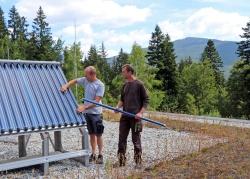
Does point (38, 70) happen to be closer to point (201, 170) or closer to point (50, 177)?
point (50, 177)

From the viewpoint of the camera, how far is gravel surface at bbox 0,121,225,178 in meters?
8.98

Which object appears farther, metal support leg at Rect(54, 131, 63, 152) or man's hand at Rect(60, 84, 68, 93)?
metal support leg at Rect(54, 131, 63, 152)

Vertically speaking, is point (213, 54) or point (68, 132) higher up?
point (213, 54)

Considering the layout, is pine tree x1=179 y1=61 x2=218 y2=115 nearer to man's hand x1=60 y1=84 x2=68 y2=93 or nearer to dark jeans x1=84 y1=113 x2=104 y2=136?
dark jeans x1=84 y1=113 x2=104 y2=136

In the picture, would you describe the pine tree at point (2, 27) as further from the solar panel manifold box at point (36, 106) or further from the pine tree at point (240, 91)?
the solar panel manifold box at point (36, 106)

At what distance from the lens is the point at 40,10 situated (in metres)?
75.7

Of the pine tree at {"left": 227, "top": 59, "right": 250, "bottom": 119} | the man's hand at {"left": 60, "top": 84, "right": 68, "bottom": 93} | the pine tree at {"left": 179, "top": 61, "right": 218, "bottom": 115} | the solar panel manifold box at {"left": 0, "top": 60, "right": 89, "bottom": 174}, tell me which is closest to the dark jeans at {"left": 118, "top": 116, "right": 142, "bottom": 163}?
the solar panel manifold box at {"left": 0, "top": 60, "right": 89, "bottom": 174}

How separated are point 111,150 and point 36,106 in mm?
3041

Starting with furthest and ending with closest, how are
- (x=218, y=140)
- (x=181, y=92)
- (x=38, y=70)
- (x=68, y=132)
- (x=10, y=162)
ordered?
(x=181, y=92) → (x=68, y=132) → (x=218, y=140) → (x=38, y=70) → (x=10, y=162)

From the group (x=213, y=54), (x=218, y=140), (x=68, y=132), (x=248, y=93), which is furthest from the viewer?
(x=213, y=54)

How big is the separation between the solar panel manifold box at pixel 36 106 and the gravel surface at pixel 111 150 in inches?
11.5

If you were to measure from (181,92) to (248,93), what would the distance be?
23.2 m

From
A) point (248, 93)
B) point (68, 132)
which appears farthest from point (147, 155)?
point (248, 93)

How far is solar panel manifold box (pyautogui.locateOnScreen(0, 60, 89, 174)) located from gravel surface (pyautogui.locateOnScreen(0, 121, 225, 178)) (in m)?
0.29
